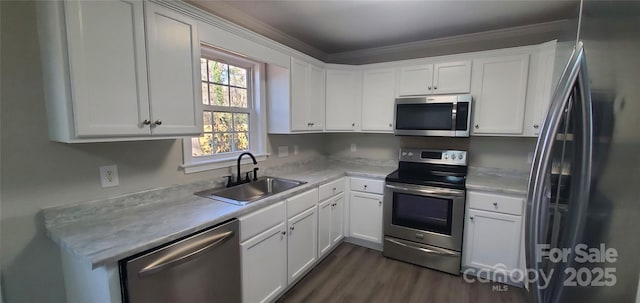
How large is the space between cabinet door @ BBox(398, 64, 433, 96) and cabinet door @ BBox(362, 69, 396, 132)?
102 millimetres

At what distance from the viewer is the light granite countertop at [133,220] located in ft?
3.75

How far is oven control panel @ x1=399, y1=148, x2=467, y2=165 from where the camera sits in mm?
2855

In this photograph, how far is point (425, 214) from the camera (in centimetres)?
258

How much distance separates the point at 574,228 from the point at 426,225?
1973mm

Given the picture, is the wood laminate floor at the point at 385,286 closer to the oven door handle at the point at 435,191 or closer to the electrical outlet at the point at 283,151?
the oven door handle at the point at 435,191

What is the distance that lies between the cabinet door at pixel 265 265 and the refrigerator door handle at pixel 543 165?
4.82 feet

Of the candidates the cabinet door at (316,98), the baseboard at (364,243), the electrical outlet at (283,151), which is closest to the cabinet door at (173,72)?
the electrical outlet at (283,151)

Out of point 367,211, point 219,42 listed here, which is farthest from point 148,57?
point 367,211

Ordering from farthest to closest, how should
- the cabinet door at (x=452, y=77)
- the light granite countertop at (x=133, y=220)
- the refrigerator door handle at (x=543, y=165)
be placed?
the cabinet door at (x=452, y=77) → the light granite countertop at (x=133, y=220) → the refrigerator door handle at (x=543, y=165)

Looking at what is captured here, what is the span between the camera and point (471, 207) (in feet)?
7.87

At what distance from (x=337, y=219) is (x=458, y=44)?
7.73 ft

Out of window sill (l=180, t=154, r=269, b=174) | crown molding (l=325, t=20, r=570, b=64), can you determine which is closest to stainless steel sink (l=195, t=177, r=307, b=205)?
window sill (l=180, t=154, r=269, b=174)

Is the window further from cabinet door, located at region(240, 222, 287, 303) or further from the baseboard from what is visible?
the baseboard

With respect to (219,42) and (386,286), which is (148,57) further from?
(386,286)
